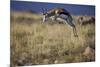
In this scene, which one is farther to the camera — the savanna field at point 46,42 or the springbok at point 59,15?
the springbok at point 59,15

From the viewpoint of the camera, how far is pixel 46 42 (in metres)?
2.21

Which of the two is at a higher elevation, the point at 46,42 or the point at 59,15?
the point at 59,15

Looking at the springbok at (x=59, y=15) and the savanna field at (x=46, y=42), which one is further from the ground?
the springbok at (x=59, y=15)

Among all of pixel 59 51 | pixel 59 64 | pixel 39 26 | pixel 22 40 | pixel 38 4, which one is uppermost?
pixel 38 4

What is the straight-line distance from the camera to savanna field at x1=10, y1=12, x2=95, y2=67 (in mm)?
2092

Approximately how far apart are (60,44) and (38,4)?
0.55 metres

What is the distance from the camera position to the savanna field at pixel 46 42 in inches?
82.4

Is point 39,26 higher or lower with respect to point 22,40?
higher

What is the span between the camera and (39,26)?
86.0 inches

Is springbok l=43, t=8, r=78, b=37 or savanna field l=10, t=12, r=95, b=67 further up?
springbok l=43, t=8, r=78, b=37

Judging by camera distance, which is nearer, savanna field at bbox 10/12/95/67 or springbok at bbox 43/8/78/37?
savanna field at bbox 10/12/95/67

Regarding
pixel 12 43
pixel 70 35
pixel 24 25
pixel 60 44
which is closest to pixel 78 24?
pixel 70 35
